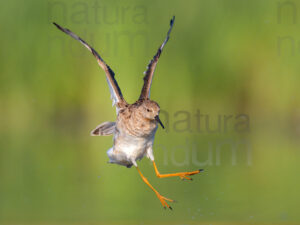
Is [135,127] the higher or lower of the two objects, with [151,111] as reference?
lower

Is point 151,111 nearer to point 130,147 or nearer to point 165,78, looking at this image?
point 130,147

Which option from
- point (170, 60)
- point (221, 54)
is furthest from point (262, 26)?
point (170, 60)

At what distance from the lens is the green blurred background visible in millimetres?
12219

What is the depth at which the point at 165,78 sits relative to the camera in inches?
532

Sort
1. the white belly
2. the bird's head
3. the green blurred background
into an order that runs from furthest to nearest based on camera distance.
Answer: the green blurred background, the white belly, the bird's head

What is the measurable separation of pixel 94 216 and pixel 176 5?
7253mm

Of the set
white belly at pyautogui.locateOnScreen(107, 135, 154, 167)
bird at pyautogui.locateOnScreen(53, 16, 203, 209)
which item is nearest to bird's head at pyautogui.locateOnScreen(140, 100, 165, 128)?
bird at pyautogui.locateOnScreen(53, 16, 203, 209)

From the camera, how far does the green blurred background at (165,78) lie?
12.2 meters

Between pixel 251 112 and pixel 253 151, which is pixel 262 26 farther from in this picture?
pixel 253 151

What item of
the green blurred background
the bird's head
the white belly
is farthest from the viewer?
the green blurred background

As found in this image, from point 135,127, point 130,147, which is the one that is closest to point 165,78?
point 130,147

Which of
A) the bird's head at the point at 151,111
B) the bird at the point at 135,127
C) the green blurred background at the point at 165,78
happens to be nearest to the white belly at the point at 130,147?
the bird at the point at 135,127

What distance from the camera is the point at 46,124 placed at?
643 inches

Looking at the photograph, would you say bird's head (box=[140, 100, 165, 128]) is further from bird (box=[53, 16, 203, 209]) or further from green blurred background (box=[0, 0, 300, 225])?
green blurred background (box=[0, 0, 300, 225])
